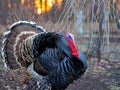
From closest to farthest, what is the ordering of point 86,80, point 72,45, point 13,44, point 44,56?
point 72,45
point 44,56
point 13,44
point 86,80

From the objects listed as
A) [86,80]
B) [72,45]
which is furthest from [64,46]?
[86,80]

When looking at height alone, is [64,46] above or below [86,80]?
above

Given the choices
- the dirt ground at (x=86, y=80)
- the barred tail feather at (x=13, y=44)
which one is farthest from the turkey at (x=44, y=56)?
the dirt ground at (x=86, y=80)

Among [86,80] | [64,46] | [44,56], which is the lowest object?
[86,80]

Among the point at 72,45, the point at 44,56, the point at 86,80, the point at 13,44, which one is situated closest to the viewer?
the point at 72,45

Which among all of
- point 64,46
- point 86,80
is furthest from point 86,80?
point 64,46

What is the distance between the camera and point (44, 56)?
3.52 metres

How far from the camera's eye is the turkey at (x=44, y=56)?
10.9ft

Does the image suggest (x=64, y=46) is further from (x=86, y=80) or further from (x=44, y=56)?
(x=86, y=80)

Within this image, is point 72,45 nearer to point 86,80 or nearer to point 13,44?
point 13,44

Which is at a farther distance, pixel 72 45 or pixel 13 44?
pixel 13 44

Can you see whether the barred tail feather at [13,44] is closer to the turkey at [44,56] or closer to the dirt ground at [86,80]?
the turkey at [44,56]

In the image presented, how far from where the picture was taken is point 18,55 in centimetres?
396

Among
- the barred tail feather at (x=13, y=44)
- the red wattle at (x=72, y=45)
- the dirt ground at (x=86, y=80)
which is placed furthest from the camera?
the dirt ground at (x=86, y=80)
